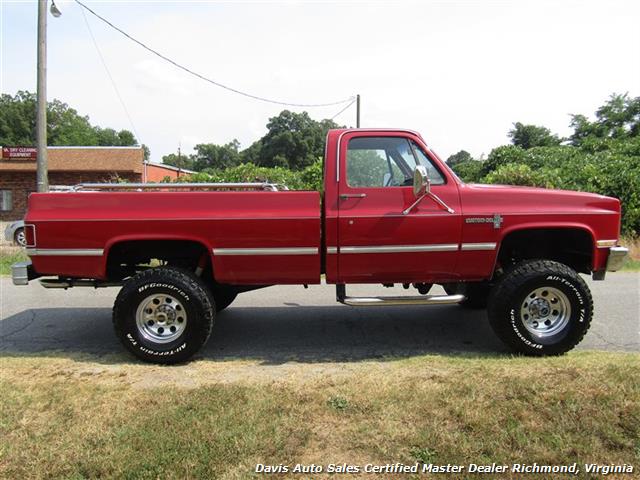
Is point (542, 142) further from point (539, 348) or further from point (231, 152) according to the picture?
point (231, 152)

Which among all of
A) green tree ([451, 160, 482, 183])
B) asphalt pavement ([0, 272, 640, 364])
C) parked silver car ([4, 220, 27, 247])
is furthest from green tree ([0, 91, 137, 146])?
asphalt pavement ([0, 272, 640, 364])

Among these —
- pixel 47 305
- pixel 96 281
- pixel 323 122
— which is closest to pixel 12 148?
pixel 47 305

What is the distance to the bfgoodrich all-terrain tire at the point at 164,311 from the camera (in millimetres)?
4617

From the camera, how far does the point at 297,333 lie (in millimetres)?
5734

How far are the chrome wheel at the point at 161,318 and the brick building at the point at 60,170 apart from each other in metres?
26.7

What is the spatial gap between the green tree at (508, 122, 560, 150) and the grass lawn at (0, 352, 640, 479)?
161 ft

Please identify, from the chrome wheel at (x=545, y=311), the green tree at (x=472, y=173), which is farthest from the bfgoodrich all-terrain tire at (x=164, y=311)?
the green tree at (x=472, y=173)

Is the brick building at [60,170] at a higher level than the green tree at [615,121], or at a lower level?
lower

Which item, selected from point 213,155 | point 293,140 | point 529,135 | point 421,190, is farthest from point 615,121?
point 213,155

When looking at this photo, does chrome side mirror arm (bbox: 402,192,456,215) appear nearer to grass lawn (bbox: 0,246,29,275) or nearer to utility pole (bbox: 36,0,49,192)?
grass lawn (bbox: 0,246,29,275)

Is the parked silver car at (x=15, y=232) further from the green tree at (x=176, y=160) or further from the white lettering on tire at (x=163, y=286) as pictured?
the green tree at (x=176, y=160)

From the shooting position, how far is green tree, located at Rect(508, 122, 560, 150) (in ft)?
162

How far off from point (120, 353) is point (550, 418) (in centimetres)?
389

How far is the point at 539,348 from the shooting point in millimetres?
4660
